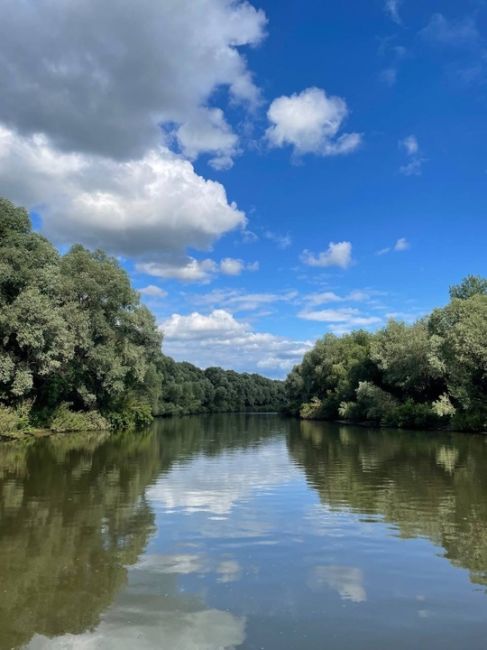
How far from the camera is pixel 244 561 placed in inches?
401

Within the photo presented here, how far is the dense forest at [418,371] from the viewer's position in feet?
151

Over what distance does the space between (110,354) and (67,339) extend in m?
9.75

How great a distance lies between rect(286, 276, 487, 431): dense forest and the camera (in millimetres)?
45875

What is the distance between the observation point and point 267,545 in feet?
37.2

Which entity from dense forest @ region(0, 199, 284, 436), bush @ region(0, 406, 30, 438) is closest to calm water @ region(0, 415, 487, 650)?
bush @ region(0, 406, 30, 438)

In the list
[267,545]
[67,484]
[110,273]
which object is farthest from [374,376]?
[267,545]

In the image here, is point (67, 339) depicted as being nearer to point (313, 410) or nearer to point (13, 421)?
point (13, 421)

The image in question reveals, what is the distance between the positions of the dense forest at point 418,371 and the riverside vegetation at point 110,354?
0.13 meters

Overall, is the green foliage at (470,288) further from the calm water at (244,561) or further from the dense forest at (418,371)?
the calm water at (244,561)

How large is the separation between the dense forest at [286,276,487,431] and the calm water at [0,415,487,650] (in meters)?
26.8

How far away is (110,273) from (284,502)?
38.9m

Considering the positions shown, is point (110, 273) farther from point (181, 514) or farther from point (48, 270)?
point (181, 514)

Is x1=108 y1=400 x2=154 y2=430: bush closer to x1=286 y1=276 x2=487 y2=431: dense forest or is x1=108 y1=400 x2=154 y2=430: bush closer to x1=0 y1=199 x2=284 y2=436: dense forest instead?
x1=0 y1=199 x2=284 y2=436: dense forest

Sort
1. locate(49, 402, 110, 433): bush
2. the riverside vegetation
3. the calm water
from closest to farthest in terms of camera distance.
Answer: the calm water → the riverside vegetation → locate(49, 402, 110, 433): bush
